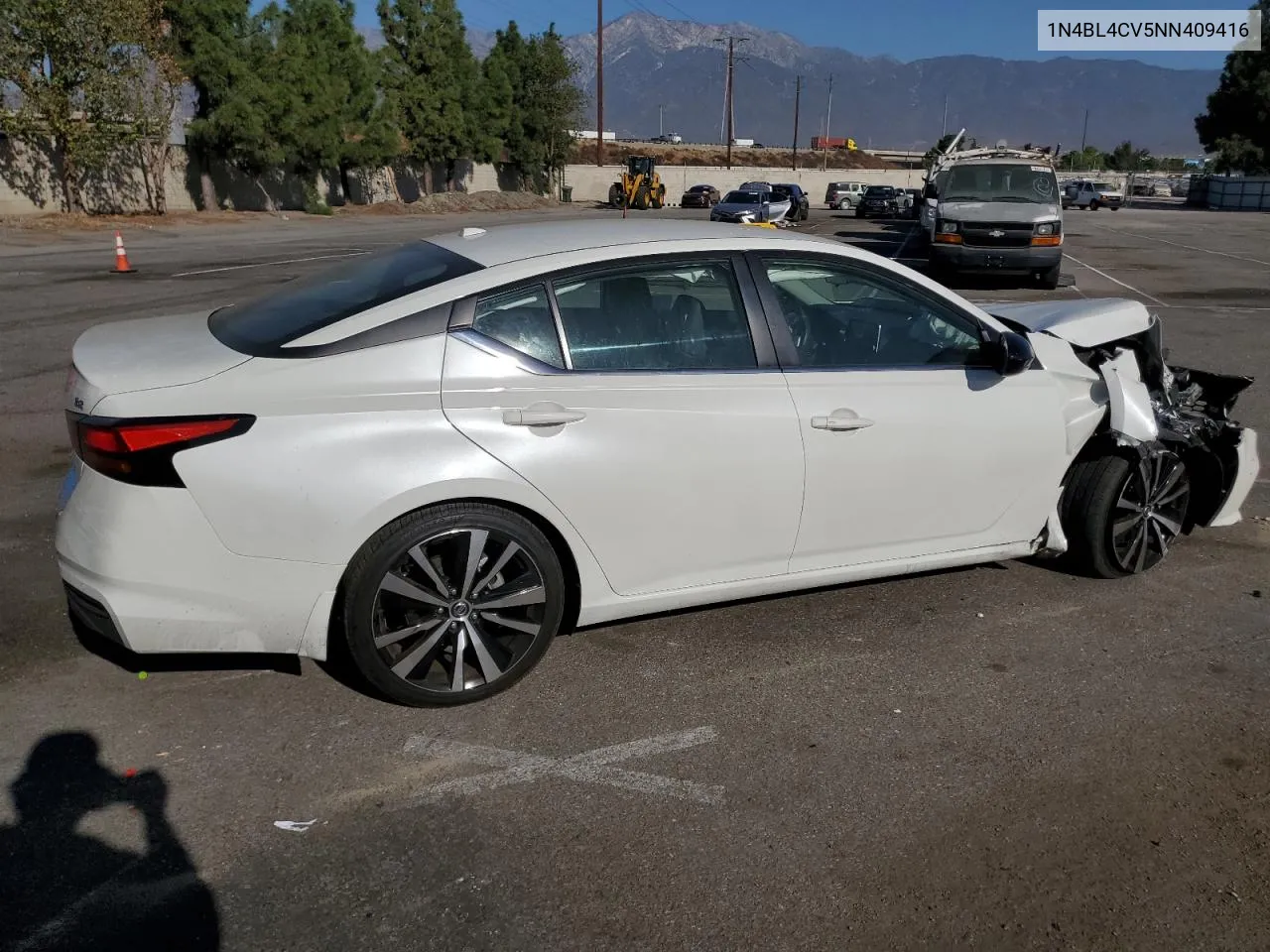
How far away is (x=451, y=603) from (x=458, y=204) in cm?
5255

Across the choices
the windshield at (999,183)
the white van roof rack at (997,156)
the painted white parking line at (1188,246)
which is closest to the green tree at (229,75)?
the white van roof rack at (997,156)

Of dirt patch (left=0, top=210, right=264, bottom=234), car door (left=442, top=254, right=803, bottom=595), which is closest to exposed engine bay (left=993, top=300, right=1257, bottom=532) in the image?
car door (left=442, top=254, right=803, bottom=595)

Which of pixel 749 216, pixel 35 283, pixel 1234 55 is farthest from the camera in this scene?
pixel 1234 55

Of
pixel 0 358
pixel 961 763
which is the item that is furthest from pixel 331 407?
pixel 0 358

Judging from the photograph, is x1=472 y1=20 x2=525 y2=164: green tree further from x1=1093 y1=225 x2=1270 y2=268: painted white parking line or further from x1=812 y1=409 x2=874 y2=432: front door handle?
x1=812 y1=409 x2=874 y2=432: front door handle

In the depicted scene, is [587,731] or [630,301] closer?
[587,731]

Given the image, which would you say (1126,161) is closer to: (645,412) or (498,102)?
(498,102)

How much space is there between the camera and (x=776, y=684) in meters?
3.86

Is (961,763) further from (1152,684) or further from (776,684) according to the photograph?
(1152,684)

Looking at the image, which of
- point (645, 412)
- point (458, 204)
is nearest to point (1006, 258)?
point (645, 412)

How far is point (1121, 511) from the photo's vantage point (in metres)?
4.72

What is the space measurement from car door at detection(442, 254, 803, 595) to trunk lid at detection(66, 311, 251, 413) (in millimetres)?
796

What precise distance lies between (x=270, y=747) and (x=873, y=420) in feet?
7.95

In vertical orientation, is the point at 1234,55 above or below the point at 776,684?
above
